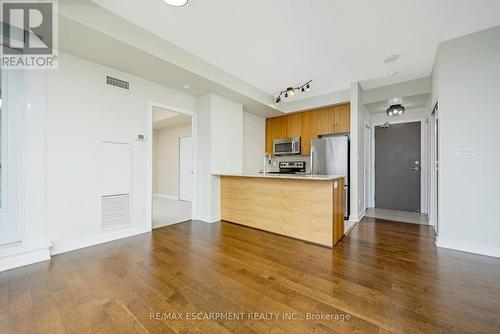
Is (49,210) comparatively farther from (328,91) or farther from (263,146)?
(328,91)

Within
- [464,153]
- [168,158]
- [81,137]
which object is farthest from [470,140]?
[168,158]

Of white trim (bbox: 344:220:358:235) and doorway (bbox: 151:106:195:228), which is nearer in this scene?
white trim (bbox: 344:220:358:235)

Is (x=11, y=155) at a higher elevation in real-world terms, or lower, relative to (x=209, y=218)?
higher

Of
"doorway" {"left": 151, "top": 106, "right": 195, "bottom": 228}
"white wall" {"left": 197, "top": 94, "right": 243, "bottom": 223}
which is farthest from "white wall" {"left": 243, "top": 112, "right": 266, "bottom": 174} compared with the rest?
"doorway" {"left": 151, "top": 106, "right": 195, "bottom": 228}

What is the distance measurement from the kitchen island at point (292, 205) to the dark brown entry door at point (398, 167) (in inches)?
111

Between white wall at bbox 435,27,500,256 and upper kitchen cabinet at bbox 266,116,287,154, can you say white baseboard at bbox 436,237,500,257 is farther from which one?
upper kitchen cabinet at bbox 266,116,287,154

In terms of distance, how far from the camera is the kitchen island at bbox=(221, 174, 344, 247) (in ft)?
9.14

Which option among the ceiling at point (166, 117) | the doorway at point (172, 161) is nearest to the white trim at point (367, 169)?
the doorway at point (172, 161)

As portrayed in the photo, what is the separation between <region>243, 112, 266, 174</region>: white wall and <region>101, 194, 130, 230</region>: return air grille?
108 inches

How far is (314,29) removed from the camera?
8.10 feet

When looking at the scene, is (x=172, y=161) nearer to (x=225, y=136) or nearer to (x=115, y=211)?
(x=225, y=136)

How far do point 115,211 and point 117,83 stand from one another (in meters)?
1.93

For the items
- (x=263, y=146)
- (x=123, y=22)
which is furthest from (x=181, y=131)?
(x=123, y=22)

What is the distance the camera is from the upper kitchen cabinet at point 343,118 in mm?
4504
